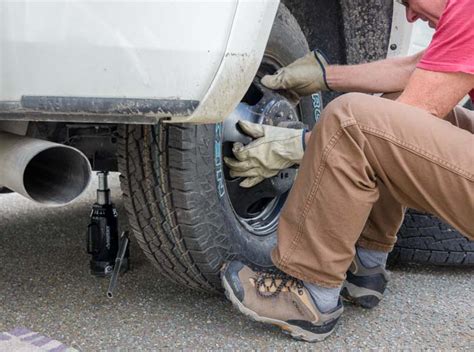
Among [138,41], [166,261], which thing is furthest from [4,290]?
[138,41]

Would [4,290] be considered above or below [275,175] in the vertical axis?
below

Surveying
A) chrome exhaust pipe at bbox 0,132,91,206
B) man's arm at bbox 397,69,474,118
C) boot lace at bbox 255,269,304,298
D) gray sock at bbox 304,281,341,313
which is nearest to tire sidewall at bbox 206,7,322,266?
boot lace at bbox 255,269,304,298

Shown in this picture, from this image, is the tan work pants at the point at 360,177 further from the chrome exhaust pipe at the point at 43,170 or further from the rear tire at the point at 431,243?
the rear tire at the point at 431,243

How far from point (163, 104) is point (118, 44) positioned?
139 mm

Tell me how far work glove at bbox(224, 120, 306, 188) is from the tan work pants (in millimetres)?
241

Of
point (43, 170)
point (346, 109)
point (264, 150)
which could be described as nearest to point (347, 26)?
point (264, 150)

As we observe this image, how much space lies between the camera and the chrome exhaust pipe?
1.32m

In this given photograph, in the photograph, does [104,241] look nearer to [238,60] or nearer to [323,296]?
[323,296]

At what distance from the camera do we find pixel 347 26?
2158 mm

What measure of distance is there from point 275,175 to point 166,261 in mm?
441

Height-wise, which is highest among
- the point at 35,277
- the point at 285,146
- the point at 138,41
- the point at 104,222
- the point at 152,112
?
the point at 138,41

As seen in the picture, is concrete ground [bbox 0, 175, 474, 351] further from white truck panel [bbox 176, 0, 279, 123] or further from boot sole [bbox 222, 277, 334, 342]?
white truck panel [bbox 176, 0, 279, 123]

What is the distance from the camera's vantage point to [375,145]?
1474mm

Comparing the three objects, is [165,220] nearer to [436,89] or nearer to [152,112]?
[152,112]
